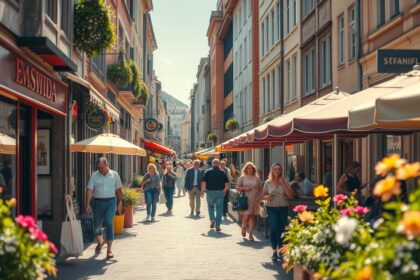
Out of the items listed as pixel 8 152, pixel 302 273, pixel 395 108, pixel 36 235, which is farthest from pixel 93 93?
pixel 36 235

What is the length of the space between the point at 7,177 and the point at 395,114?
5745 mm

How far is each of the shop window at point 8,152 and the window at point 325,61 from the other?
43.0 ft

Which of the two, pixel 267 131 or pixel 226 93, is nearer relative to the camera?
pixel 267 131

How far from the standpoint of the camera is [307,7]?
960 inches

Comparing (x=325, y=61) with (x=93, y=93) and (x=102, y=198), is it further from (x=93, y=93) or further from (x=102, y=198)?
(x=102, y=198)

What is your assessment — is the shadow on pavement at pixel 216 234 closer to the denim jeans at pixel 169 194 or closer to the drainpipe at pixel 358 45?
the drainpipe at pixel 358 45

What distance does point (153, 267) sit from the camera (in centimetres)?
978

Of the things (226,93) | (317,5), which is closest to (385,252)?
(317,5)

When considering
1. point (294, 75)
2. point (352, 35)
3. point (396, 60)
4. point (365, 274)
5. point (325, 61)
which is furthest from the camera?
point (294, 75)

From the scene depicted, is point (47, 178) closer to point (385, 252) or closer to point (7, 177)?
point (7, 177)

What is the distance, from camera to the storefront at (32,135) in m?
9.09

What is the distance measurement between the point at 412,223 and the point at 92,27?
12.0 metres

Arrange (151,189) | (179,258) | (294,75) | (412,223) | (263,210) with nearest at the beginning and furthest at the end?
(412,223) → (179,258) → (263,210) → (151,189) → (294,75)

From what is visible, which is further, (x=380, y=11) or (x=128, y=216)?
(x=380, y=11)
